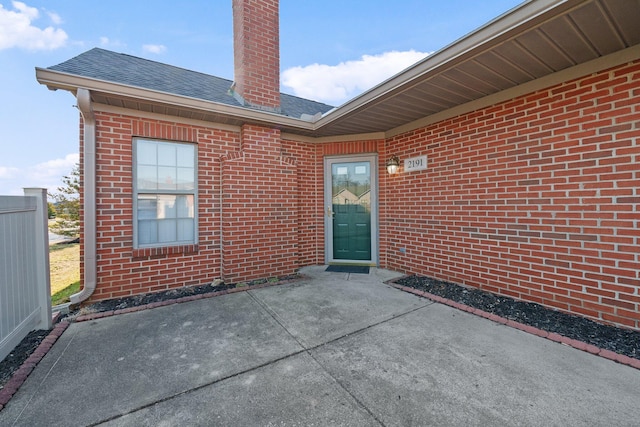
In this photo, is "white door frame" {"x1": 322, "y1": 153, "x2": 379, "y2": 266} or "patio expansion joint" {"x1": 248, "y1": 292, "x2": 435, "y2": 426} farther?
"white door frame" {"x1": 322, "y1": 153, "x2": 379, "y2": 266}

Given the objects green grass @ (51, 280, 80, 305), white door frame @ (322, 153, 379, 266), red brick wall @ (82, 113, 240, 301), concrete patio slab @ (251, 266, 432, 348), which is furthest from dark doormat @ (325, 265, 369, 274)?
green grass @ (51, 280, 80, 305)

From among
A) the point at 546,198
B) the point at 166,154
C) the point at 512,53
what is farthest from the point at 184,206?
the point at 546,198

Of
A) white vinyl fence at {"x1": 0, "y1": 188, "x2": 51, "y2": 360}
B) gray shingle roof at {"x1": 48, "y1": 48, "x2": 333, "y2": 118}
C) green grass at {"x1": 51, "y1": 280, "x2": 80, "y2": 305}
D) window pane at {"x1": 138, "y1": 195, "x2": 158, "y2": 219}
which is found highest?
gray shingle roof at {"x1": 48, "y1": 48, "x2": 333, "y2": 118}

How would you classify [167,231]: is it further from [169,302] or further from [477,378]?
[477,378]

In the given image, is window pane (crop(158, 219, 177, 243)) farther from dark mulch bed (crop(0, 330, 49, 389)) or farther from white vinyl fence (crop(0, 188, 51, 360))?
dark mulch bed (crop(0, 330, 49, 389))

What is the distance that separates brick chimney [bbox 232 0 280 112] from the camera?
4336 mm

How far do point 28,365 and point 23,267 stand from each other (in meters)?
0.90

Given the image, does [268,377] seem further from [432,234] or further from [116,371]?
[432,234]

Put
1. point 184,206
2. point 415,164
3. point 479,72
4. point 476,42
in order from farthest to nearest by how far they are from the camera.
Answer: point 415,164, point 184,206, point 479,72, point 476,42

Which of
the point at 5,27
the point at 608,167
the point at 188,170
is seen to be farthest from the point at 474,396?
the point at 5,27

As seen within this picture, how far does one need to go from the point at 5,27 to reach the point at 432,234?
24.8ft

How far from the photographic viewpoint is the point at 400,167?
14.8 ft

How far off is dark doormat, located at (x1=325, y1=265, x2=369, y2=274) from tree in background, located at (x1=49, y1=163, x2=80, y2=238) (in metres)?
8.03

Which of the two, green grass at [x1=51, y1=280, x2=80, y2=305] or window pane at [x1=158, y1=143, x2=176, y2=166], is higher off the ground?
window pane at [x1=158, y1=143, x2=176, y2=166]
